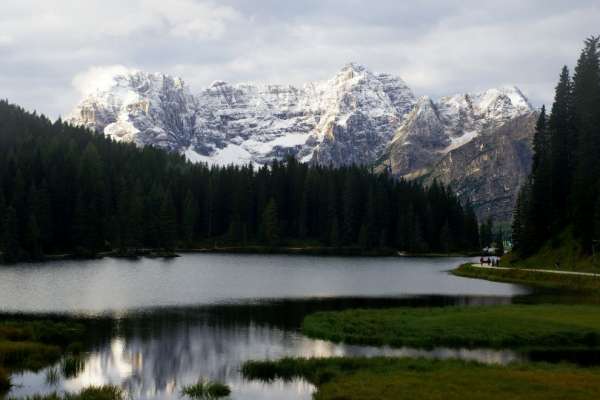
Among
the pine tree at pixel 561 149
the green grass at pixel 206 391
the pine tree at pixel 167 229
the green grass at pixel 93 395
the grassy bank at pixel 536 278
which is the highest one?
the pine tree at pixel 561 149

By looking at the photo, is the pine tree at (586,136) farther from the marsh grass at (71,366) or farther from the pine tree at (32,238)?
the pine tree at (32,238)

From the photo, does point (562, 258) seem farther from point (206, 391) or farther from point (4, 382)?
point (4, 382)

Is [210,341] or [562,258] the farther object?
[562,258]

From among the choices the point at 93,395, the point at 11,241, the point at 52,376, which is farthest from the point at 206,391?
the point at 11,241

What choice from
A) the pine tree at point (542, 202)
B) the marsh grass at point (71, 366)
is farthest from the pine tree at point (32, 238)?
the marsh grass at point (71, 366)

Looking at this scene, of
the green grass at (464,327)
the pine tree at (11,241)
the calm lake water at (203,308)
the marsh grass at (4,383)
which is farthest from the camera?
the pine tree at (11,241)

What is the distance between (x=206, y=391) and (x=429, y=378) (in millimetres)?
12122

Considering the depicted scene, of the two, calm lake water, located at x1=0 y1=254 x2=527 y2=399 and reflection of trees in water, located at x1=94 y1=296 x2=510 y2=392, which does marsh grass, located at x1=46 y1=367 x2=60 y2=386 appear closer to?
calm lake water, located at x1=0 y1=254 x2=527 y2=399

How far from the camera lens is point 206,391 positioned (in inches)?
1467

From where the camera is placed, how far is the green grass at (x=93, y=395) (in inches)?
1359

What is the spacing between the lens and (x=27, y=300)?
74562 millimetres

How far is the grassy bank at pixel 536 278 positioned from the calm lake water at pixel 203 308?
490 centimetres

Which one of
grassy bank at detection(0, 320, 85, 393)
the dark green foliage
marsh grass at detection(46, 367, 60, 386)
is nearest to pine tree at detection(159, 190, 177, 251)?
grassy bank at detection(0, 320, 85, 393)

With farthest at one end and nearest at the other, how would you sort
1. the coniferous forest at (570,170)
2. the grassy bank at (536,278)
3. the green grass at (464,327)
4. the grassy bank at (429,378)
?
the coniferous forest at (570,170)
the grassy bank at (536,278)
the green grass at (464,327)
the grassy bank at (429,378)
